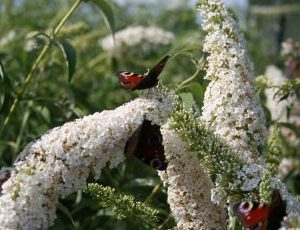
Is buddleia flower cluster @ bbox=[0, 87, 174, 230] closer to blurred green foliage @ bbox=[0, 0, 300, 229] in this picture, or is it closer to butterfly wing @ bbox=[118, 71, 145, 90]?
butterfly wing @ bbox=[118, 71, 145, 90]

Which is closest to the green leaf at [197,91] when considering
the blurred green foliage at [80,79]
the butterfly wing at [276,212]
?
the blurred green foliage at [80,79]

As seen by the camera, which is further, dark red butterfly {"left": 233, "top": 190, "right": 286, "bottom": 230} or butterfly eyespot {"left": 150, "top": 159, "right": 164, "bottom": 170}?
butterfly eyespot {"left": 150, "top": 159, "right": 164, "bottom": 170}

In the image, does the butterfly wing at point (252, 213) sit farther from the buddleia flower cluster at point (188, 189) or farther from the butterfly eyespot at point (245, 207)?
the buddleia flower cluster at point (188, 189)

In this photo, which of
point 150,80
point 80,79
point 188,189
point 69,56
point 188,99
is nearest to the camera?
point 188,189

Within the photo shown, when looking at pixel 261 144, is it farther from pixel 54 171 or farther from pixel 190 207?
pixel 54 171

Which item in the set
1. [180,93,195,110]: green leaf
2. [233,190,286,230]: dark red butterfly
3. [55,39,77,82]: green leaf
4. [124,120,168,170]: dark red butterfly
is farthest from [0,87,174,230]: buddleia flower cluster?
[55,39,77,82]: green leaf

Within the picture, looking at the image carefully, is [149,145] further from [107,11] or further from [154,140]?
[107,11]

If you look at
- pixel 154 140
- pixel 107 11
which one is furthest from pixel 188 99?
pixel 107 11
